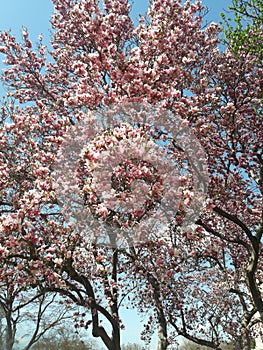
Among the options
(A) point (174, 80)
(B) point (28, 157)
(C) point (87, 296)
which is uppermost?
(A) point (174, 80)

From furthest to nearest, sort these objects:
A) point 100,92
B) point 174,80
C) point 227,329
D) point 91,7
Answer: point 227,329 → point 91,7 → point 174,80 → point 100,92

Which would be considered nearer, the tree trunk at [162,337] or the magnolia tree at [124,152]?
the magnolia tree at [124,152]

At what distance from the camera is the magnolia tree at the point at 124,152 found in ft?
20.0

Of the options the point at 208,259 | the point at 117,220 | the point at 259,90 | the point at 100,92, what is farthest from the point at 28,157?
the point at 208,259

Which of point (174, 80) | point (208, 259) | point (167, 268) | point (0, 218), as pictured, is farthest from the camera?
point (208, 259)

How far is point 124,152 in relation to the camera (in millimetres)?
5605

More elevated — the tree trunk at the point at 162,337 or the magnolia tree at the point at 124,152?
the magnolia tree at the point at 124,152

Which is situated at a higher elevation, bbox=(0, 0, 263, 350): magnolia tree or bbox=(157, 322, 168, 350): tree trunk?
bbox=(0, 0, 263, 350): magnolia tree

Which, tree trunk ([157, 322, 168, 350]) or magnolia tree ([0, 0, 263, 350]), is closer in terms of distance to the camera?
magnolia tree ([0, 0, 263, 350])

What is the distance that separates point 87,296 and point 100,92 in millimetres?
5105

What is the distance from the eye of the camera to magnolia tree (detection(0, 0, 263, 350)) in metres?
6.10

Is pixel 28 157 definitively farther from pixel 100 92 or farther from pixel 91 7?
pixel 91 7

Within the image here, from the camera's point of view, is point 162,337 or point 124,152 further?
point 162,337

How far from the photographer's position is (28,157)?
8.70 m
